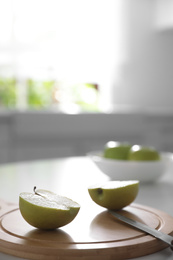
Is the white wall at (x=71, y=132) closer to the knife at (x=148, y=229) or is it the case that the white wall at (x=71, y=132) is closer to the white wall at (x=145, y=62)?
the white wall at (x=145, y=62)

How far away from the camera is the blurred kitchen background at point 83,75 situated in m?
3.14

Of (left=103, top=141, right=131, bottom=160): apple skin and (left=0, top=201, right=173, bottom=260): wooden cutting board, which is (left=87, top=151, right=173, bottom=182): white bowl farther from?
(left=0, top=201, right=173, bottom=260): wooden cutting board

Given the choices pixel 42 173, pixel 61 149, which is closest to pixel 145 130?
pixel 61 149

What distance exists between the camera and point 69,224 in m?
0.68

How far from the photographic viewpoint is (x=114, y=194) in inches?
30.2

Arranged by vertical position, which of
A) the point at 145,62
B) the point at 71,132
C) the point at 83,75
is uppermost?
the point at 145,62

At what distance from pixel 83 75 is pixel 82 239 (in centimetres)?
337

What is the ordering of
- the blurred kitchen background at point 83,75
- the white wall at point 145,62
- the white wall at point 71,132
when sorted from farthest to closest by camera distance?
the white wall at point 145,62
the blurred kitchen background at point 83,75
the white wall at point 71,132

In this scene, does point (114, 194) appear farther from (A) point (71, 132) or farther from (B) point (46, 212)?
(A) point (71, 132)

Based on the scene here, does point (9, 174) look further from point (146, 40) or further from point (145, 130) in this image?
point (146, 40)

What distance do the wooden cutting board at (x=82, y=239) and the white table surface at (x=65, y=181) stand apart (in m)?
0.20

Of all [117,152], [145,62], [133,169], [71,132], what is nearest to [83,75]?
[145,62]

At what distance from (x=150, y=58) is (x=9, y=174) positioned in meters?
3.06

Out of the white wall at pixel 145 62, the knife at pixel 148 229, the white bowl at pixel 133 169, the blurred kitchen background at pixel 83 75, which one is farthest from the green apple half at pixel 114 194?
the white wall at pixel 145 62
